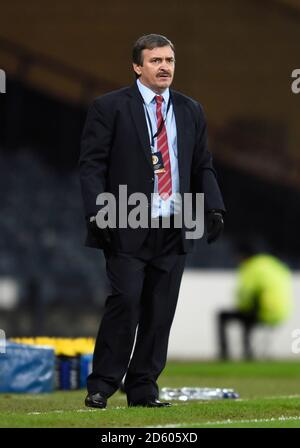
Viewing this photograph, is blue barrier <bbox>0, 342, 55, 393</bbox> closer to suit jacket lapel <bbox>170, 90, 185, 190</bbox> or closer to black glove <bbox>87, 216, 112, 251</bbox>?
black glove <bbox>87, 216, 112, 251</bbox>

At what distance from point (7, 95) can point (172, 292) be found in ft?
45.3

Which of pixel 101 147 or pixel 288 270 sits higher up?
pixel 101 147

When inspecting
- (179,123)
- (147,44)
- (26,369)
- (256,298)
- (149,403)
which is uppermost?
(147,44)

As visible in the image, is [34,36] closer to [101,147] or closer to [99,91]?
[99,91]

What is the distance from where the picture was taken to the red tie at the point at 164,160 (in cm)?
818

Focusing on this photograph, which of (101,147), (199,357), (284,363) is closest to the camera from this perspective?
(101,147)

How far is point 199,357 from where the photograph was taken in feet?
68.2

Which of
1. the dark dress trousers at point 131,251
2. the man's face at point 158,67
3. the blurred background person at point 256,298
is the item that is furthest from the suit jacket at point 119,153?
the blurred background person at point 256,298

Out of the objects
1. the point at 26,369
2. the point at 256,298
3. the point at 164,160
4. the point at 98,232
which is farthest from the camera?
the point at 256,298

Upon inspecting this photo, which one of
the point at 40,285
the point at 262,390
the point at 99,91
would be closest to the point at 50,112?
the point at 99,91

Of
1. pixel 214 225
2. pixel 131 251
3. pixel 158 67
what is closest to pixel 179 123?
pixel 158 67

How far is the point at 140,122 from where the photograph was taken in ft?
26.7

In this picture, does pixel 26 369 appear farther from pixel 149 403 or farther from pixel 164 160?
pixel 164 160

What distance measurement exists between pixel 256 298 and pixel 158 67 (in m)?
12.8
